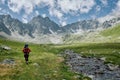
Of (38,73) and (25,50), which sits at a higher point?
(25,50)

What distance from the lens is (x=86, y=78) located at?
1455 inches

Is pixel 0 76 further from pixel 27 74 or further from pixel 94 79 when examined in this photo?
pixel 94 79

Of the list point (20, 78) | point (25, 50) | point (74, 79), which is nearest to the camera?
point (20, 78)

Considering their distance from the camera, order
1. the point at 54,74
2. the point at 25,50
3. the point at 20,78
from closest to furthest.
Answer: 1. the point at 20,78
2. the point at 54,74
3. the point at 25,50

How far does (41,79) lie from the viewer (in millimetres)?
33156

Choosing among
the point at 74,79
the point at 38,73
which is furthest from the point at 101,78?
the point at 38,73

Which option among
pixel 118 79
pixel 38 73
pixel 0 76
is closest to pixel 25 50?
pixel 38 73

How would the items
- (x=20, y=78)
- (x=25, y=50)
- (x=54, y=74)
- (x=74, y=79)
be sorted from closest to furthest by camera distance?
1. (x=20, y=78)
2. (x=74, y=79)
3. (x=54, y=74)
4. (x=25, y=50)

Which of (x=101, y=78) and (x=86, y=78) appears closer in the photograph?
(x=86, y=78)

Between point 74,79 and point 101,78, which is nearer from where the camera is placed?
point 74,79

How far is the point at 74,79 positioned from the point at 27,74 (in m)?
7.12

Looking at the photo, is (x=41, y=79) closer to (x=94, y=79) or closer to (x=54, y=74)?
(x=54, y=74)

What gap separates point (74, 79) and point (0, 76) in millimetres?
10773

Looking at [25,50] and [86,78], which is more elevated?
[25,50]
